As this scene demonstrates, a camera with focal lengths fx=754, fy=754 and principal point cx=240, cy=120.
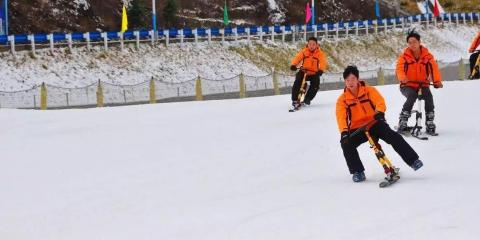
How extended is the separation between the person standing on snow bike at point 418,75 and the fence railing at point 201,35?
2896 centimetres

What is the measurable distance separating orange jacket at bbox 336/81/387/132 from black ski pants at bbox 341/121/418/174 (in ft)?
0.40

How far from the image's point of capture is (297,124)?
1468cm

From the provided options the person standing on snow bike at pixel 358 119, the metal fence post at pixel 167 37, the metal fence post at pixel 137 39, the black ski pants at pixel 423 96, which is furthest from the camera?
the metal fence post at pixel 167 37

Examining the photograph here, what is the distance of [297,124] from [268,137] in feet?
5.69

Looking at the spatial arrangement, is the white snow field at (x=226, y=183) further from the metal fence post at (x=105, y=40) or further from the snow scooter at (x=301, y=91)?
the metal fence post at (x=105, y=40)

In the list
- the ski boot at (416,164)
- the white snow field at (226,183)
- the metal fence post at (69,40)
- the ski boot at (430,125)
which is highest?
the metal fence post at (69,40)

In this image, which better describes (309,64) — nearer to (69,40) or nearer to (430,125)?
(430,125)

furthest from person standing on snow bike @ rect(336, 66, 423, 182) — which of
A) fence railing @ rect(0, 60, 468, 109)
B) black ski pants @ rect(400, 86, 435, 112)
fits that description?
fence railing @ rect(0, 60, 468, 109)

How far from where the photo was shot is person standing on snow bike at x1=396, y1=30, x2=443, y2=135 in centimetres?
1162

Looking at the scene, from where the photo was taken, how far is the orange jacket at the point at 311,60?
16906 millimetres

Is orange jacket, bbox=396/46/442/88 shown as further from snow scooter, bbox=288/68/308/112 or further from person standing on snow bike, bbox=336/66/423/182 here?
snow scooter, bbox=288/68/308/112

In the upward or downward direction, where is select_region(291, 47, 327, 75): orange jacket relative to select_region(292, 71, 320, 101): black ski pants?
upward

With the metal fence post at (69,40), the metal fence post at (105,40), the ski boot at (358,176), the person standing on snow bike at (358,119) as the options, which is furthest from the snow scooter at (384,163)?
the metal fence post at (105,40)

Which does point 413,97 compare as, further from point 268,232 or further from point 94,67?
point 94,67
